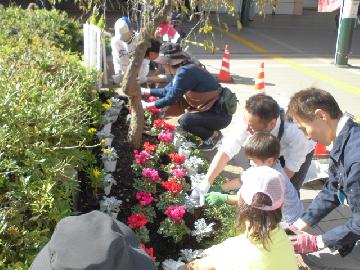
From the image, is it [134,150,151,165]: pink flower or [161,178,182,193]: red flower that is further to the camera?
[134,150,151,165]: pink flower

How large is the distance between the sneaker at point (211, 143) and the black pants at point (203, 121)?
99mm

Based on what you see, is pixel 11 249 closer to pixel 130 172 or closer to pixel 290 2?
pixel 130 172

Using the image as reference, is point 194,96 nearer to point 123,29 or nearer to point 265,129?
point 265,129

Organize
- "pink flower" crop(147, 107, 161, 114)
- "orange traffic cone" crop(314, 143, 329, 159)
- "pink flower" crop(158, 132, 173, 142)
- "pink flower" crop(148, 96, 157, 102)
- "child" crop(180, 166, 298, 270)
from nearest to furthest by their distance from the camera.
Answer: "child" crop(180, 166, 298, 270), "pink flower" crop(158, 132, 173, 142), "pink flower" crop(147, 107, 161, 114), "orange traffic cone" crop(314, 143, 329, 159), "pink flower" crop(148, 96, 157, 102)

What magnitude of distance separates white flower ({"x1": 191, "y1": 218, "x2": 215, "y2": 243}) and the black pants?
5.36 feet

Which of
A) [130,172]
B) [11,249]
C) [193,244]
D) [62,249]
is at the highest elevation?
[62,249]

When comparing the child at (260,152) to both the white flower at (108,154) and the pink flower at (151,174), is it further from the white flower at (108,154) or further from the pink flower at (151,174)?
the white flower at (108,154)

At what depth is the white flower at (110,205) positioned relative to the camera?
130 inches

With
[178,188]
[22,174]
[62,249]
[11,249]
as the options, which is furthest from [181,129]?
[62,249]

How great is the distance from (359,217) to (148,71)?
5435mm

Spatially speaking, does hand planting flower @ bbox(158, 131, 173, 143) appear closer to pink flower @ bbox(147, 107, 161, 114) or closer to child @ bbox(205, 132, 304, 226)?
pink flower @ bbox(147, 107, 161, 114)

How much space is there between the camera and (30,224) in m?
2.21

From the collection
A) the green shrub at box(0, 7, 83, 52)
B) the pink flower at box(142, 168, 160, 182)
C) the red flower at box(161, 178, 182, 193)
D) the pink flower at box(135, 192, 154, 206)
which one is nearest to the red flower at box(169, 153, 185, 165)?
the pink flower at box(142, 168, 160, 182)

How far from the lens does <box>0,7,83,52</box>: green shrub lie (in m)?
6.13
